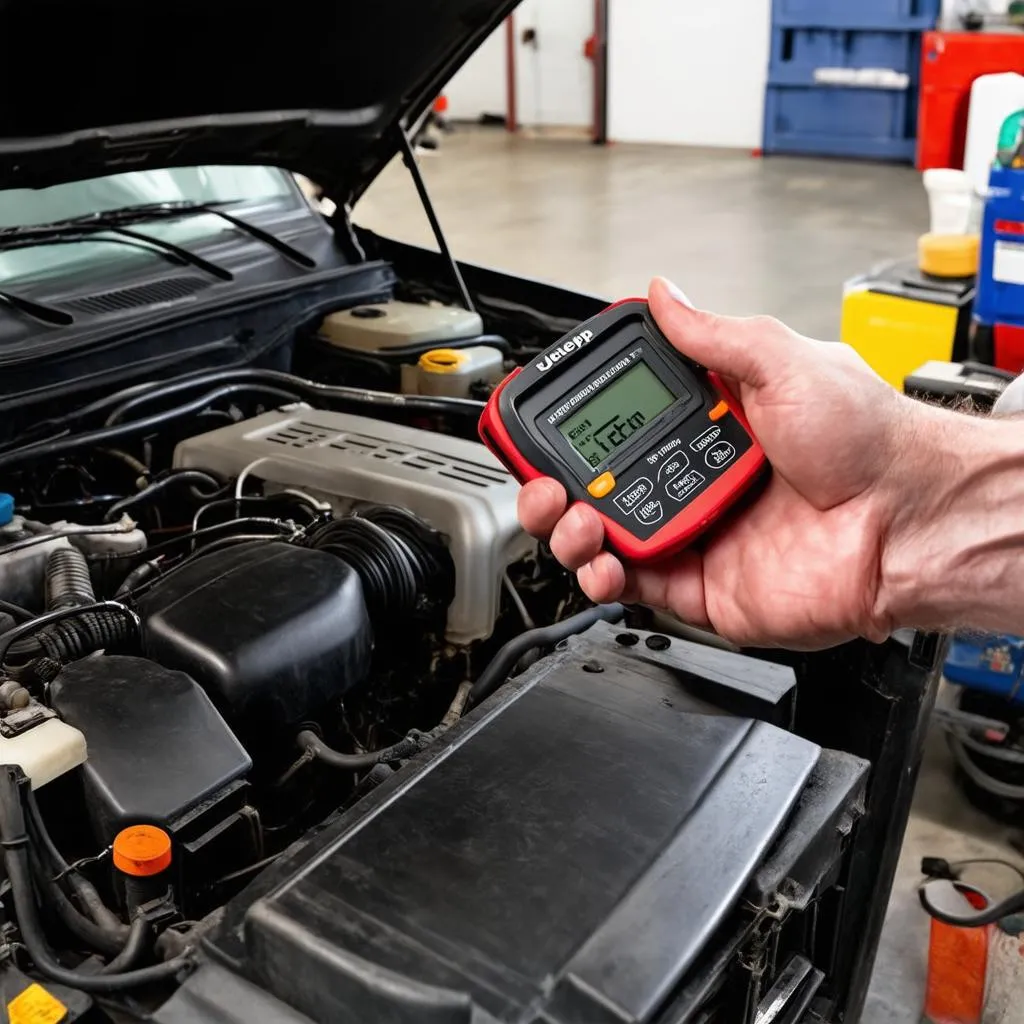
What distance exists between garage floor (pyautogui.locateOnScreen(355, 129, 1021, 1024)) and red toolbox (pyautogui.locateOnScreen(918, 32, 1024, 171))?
28cm

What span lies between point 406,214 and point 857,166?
3037 millimetres

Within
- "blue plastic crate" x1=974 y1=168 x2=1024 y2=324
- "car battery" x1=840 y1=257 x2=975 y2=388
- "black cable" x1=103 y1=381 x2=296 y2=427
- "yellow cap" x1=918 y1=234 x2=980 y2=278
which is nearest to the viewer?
"black cable" x1=103 y1=381 x2=296 y2=427

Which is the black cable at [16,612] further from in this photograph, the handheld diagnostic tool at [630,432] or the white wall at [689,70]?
the white wall at [689,70]

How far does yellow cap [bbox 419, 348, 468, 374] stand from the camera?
69.7 inches

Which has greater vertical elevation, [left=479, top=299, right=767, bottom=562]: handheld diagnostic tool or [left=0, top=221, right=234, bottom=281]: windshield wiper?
[left=0, top=221, right=234, bottom=281]: windshield wiper

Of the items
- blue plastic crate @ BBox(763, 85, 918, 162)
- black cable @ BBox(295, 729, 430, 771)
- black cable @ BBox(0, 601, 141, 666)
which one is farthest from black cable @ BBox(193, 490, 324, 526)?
blue plastic crate @ BBox(763, 85, 918, 162)

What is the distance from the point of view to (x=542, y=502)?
1062mm

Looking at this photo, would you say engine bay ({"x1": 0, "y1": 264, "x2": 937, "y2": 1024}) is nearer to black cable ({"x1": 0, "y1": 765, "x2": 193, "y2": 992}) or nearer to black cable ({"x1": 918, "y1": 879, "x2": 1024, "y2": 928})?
black cable ({"x1": 0, "y1": 765, "x2": 193, "y2": 992})

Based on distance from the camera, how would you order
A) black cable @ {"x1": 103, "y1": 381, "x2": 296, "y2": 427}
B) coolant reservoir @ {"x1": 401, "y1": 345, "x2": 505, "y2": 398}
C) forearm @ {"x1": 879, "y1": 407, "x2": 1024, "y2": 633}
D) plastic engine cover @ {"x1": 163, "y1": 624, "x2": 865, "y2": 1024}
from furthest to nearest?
coolant reservoir @ {"x1": 401, "y1": 345, "x2": 505, "y2": 398}
black cable @ {"x1": 103, "y1": 381, "x2": 296, "y2": 427}
forearm @ {"x1": 879, "y1": 407, "x2": 1024, "y2": 633}
plastic engine cover @ {"x1": 163, "y1": 624, "x2": 865, "y2": 1024}

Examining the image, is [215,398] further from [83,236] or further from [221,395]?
[83,236]

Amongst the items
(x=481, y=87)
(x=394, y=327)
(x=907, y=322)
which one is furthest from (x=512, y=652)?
(x=481, y=87)

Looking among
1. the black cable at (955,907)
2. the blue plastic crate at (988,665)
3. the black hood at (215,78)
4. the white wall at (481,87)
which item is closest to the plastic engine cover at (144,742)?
the black hood at (215,78)

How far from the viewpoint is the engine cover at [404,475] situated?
1.29 m

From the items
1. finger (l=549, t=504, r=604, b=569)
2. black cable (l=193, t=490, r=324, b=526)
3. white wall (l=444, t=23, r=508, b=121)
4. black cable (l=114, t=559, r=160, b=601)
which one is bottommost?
black cable (l=114, t=559, r=160, b=601)
